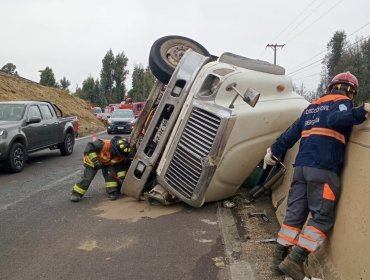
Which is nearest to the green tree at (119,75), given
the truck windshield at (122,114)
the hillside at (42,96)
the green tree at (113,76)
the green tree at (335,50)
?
the green tree at (113,76)

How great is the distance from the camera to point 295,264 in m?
3.66

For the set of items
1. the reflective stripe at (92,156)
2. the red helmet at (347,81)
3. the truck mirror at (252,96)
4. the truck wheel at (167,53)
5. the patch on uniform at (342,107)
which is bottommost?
the reflective stripe at (92,156)

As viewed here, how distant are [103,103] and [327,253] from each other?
214 feet

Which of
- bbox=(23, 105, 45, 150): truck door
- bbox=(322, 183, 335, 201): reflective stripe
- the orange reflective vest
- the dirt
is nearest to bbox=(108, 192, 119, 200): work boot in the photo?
the orange reflective vest

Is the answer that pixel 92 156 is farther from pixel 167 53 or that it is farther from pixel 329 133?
pixel 329 133

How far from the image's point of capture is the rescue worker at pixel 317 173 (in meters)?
3.63

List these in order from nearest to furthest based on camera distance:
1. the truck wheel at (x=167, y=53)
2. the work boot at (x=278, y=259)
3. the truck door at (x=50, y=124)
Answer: the work boot at (x=278, y=259), the truck wheel at (x=167, y=53), the truck door at (x=50, y=124)

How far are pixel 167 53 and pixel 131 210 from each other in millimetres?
2664

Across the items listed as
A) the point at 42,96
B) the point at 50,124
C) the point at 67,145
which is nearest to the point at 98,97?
the point at 42,96

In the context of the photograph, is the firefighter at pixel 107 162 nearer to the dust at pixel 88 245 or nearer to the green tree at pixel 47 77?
the dust at pixel 88 245

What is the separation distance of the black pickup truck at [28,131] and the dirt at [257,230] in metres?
5.12

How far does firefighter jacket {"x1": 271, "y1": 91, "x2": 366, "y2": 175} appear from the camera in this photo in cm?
362

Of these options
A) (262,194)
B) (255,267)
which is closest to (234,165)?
(262,194)

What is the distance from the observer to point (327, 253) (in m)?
3.62
